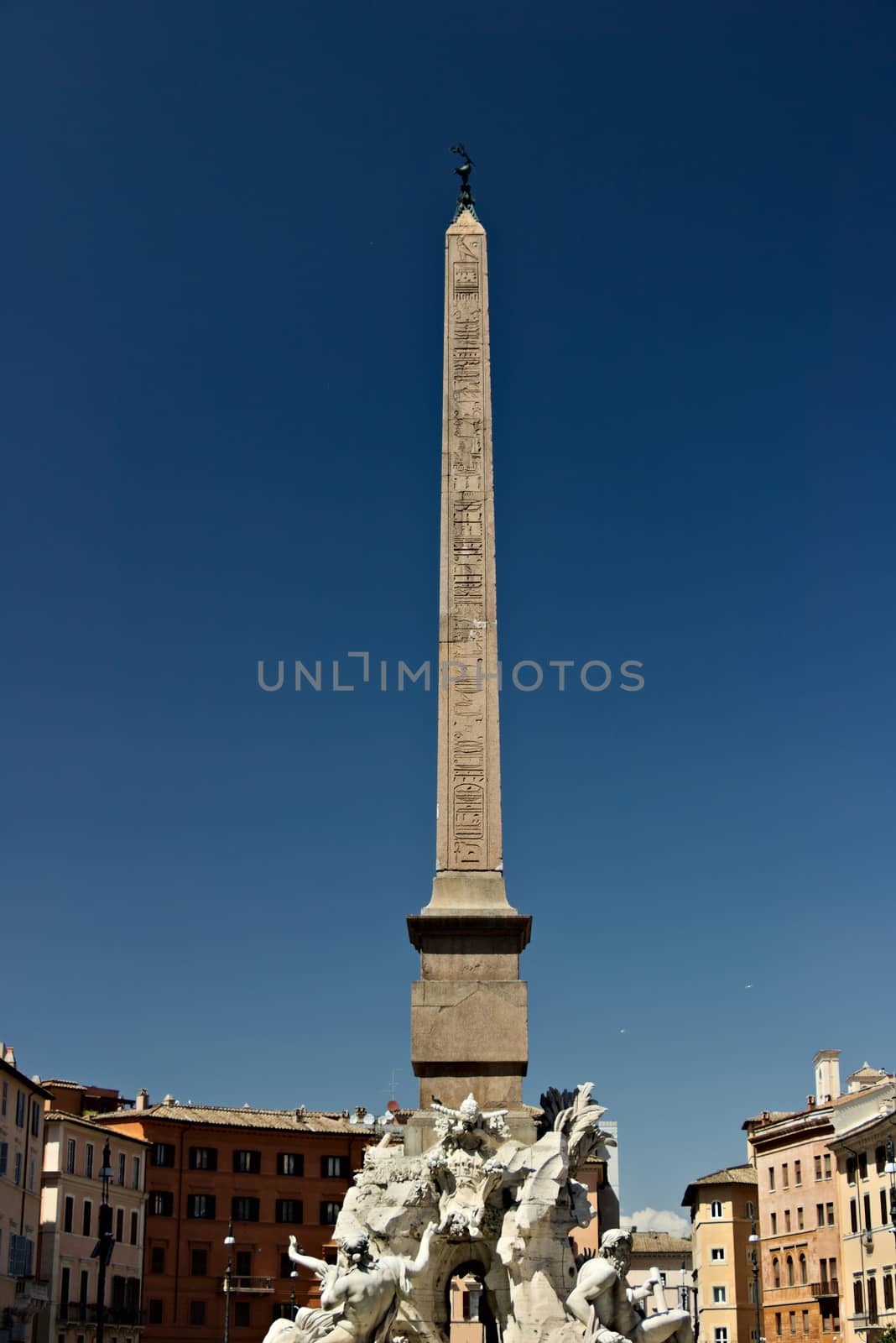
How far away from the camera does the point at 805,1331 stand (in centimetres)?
5222

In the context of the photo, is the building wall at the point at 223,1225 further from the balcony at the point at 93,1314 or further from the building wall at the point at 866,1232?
the building wall at the point at 866,1232

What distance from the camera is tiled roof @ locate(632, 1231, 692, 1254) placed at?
79250 mm

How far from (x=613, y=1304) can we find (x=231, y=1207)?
44.6 m

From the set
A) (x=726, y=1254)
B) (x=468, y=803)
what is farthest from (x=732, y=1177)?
(x=468, y=803)

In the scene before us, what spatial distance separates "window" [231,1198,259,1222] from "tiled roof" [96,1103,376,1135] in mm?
2387

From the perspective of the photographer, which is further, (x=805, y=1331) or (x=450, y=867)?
(x=805, y=1331)

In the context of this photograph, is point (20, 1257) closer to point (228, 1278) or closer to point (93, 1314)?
point (93, 1314)

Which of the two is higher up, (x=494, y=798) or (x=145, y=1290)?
(x=494, y=798)

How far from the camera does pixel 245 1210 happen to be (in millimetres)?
56906

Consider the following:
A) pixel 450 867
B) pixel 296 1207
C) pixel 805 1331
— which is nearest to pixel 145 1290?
pixel 296 1207

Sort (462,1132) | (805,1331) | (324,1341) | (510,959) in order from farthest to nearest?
1. (805,1331)
2. (510,959)
3. (462,1132)
4. (324,1341)

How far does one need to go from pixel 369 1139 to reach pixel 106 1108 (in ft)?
31.0

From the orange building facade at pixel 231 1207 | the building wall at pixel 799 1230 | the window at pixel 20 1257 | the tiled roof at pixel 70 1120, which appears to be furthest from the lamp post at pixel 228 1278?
the building wall at pixel 799 1230

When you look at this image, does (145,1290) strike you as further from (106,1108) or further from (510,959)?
(510,959)
